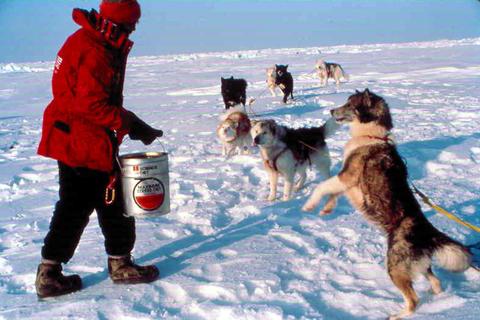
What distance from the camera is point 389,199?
10.4 feet

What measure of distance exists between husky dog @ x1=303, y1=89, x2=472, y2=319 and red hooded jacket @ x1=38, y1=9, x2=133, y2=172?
1.88 meters

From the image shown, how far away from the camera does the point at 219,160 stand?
7.28m

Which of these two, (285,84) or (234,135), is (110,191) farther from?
(285,84)

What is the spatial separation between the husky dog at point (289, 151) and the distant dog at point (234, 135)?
70.5 inches

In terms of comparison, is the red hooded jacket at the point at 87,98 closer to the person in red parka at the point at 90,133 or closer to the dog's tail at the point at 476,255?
the person in red parka at the point at 90,133

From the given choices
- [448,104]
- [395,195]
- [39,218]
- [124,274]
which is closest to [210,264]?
[124,274]

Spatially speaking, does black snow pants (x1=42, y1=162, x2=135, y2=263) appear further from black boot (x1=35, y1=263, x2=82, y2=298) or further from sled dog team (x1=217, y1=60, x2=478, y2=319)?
sled dog team (x1=217, y1=60, x2=478, y2=319)

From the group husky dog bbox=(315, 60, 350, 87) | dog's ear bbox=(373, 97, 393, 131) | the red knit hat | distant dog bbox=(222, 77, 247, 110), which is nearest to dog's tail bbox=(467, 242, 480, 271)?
dog's ear bbox=(373, 97, 393, 131)

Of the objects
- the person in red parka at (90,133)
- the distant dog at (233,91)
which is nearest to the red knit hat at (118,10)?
the person in red parka at (90,133)

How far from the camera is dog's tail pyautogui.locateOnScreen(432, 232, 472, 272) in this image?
2762mm

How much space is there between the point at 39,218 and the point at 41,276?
6.38ft

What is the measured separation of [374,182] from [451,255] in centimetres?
80

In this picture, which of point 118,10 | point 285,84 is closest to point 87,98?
point 118,10

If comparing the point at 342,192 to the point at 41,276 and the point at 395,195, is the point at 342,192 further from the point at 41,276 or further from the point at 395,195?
the point at 41,276
